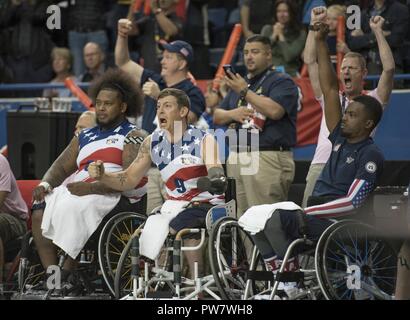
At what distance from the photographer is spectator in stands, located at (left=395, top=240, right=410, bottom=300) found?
714 cm

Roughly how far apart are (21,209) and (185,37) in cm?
420

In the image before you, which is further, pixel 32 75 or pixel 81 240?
pixel 32 75

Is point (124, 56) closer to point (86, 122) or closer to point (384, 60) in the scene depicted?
point (86, 122)

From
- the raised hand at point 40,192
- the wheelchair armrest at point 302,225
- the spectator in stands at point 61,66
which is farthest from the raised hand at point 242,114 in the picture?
the spectator in stands at point 61,66

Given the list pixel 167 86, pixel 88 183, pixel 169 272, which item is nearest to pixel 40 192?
pixel 88 183

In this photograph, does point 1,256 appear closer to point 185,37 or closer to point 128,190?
point 128,190

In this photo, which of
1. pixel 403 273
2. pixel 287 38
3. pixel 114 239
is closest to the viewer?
pixel 403 273

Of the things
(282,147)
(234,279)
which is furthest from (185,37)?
(234,279)

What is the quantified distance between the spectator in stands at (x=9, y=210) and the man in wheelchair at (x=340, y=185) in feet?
7.40

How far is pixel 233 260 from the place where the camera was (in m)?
7.86

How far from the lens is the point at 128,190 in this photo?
28.3 feet

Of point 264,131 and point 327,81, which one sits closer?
point 327,81

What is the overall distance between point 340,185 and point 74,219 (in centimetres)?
209
